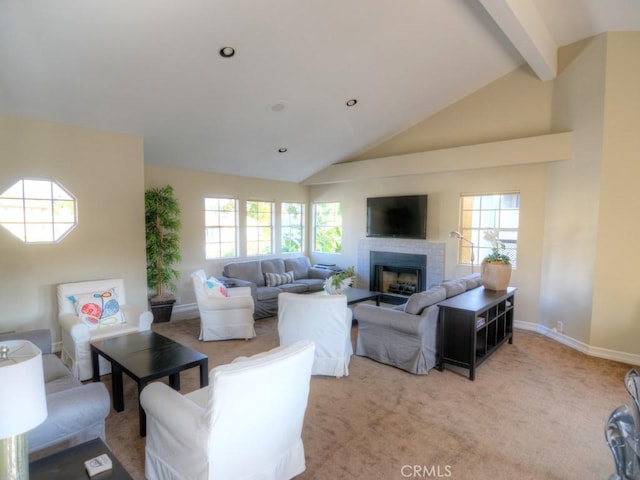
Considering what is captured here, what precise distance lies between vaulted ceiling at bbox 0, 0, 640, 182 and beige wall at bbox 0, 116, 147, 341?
0.77 feet

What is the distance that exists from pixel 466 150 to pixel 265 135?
3.13 m

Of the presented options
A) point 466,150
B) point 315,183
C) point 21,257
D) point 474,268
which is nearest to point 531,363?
point 474,268

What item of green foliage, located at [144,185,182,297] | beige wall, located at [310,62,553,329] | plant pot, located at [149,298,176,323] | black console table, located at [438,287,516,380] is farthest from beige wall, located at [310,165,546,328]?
plant pot, located at [149,298,176,323]

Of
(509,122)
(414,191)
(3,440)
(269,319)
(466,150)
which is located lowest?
(269,319)

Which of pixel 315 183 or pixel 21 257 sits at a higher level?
pixel 315 183

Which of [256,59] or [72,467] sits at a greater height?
[256,59]

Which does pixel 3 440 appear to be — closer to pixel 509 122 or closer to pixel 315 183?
pixel 509 122

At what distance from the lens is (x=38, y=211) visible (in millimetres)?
3930

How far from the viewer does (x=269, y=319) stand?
18.2 ft

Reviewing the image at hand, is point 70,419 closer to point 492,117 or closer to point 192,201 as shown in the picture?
point 192,201

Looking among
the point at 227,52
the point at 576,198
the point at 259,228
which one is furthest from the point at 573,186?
the point at 259,228

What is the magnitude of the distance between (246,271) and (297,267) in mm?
1233

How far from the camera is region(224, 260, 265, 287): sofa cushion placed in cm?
596

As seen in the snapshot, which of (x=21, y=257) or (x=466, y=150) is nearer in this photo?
(x=21, y=257)
